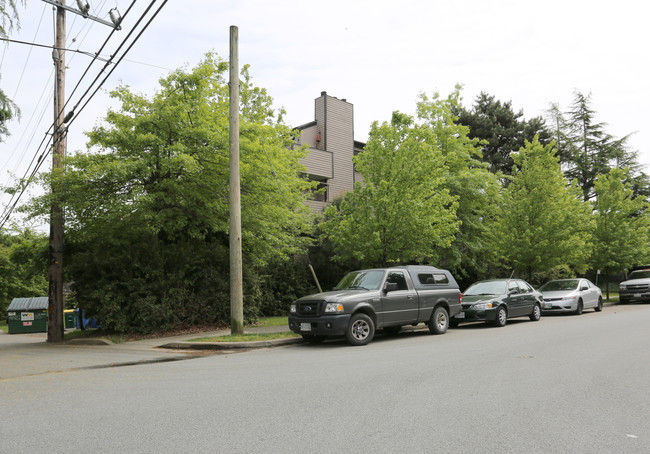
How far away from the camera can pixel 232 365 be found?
346 inches

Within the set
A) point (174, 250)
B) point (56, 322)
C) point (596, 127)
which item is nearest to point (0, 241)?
point (56, 322)

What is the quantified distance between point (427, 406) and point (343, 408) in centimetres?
91

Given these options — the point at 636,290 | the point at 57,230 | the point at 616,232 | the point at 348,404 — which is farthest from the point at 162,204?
the point at 616,232

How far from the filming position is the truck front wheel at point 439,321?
43.0 feet

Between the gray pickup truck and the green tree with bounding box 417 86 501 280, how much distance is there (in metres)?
→ 8.62

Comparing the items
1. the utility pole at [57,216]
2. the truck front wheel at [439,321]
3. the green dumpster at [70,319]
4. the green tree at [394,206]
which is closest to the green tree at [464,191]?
the green tree at [394,206]

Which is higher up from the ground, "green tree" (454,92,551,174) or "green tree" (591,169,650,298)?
"green tree" (454,92,551,174)

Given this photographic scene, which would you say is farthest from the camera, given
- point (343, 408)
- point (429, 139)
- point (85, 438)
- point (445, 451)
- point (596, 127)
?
point (596, 127)

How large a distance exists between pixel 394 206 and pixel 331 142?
1415 cm

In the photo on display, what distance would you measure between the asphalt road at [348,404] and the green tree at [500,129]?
1267 inches

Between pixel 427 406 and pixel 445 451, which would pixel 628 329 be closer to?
pixel 427 406

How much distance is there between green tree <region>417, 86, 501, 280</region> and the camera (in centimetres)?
2261

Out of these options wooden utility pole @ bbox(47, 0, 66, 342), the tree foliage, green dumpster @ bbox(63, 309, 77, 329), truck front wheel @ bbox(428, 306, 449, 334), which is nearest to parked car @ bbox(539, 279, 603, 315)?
truck front wheel @ bbox(428, 306, 449, 334)

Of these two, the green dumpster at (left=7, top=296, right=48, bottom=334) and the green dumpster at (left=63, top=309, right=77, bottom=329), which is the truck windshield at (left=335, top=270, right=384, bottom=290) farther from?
the green dumpster at (left=63, top=309, right=77, bottom=329)
